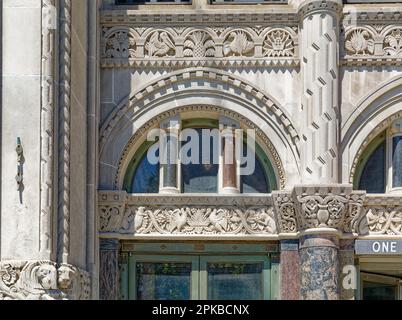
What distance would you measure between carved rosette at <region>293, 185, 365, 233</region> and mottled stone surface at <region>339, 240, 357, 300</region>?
288 mm

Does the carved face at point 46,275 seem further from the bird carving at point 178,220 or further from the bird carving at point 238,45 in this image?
the bird carving at point 238,45

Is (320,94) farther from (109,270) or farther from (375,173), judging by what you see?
(109,270)

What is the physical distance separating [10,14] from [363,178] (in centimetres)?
601

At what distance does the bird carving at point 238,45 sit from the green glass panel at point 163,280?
11.1ft

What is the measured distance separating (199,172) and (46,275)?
147 inches

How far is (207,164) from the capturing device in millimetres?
17016

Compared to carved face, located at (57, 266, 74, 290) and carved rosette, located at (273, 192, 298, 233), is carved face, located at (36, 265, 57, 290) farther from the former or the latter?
carved rosette, located at (273, 192, 298, 233)

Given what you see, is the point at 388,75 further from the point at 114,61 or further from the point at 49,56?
the point at 49,56

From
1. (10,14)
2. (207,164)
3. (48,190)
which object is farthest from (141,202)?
(10,14)

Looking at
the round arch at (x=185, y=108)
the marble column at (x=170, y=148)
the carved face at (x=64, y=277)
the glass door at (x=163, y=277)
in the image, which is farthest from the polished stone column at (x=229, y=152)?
the carved face at (x=64, y=277)

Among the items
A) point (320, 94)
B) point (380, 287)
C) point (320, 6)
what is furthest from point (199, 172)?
point (380, 287)

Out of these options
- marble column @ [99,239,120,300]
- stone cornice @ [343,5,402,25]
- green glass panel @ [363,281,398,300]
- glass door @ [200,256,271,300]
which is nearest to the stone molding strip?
marble column @ [99,239,120,300]

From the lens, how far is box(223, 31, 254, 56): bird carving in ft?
55.1

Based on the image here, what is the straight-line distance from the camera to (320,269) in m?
15.8
